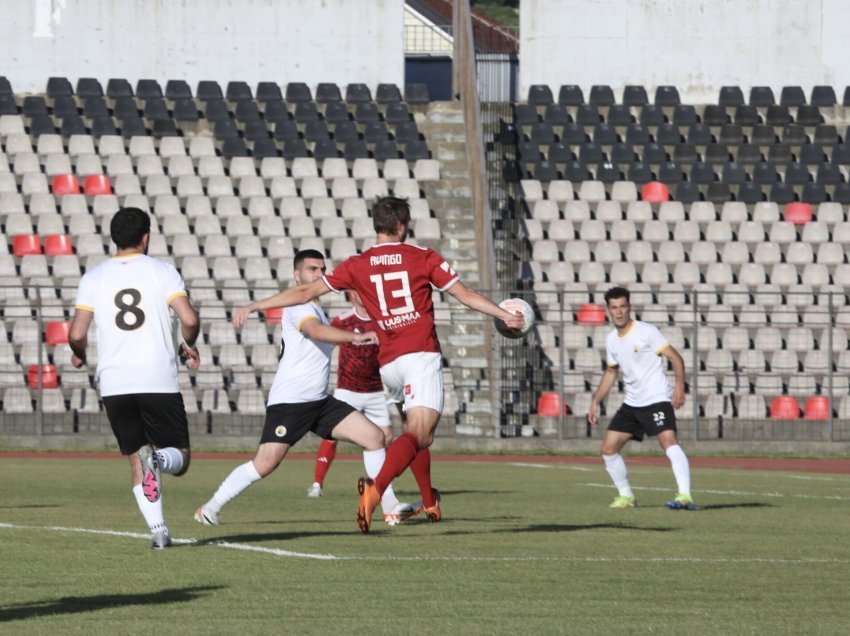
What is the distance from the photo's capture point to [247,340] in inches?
961

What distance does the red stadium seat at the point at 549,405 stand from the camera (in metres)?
24.4

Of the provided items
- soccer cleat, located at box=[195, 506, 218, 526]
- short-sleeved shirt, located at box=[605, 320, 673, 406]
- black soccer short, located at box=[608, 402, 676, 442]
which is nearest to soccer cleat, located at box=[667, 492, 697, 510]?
black soccer short, located at box=[608, 402, 676, 442]

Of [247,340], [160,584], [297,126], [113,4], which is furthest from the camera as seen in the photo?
[113,4]

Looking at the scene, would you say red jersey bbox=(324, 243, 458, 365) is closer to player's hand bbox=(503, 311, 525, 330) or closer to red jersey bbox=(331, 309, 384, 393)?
player's hand bbox=(503, 311, 525, 330)

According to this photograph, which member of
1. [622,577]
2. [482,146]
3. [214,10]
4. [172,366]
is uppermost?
[214,10]

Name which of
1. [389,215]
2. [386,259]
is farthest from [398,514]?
[389,215]

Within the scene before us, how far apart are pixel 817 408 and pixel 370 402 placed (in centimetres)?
1181

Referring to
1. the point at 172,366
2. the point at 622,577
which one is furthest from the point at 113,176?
the point at 622,577

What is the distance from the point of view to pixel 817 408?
24.7 m

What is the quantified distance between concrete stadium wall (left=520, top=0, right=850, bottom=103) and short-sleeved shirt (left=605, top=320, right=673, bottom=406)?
18775 mm

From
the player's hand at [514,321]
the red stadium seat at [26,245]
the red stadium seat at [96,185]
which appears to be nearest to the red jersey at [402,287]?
the player's hand at [514,321]

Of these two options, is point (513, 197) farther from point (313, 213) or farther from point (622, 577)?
point (622, 577)

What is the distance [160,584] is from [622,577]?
7.80 ft

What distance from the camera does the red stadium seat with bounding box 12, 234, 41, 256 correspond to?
2662 centimetres
